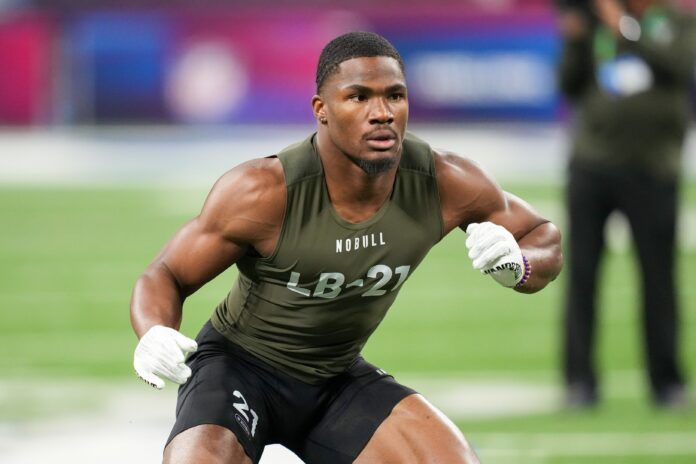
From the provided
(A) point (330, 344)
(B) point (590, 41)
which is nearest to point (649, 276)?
(B) point (590, 41)

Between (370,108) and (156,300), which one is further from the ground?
(370,108)

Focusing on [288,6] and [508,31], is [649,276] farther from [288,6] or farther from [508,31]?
[288,6]

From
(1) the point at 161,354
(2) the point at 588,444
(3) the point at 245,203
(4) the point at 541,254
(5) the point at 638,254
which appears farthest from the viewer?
(5) the point at 638,254

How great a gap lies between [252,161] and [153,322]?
0.64m

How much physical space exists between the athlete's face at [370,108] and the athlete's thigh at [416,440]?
816 millimetres

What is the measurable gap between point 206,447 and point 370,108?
3.81 feet

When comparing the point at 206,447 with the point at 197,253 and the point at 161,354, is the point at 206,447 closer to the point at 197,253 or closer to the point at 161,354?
the point at 161,354

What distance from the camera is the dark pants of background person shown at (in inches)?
304

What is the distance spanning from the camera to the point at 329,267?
4.78 metres

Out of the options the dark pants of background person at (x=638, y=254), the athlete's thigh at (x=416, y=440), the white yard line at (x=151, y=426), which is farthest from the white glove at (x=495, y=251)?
the dark pants of background person at (x=638, y=254)

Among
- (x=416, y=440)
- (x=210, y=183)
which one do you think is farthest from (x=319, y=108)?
(x=210, y=183)

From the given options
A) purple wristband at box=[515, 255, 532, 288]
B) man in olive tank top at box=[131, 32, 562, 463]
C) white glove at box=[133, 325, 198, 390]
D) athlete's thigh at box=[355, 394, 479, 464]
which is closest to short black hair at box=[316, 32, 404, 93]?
man in olive tank top at box=[131, 32, 562, 463]

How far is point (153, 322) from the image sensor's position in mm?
4559

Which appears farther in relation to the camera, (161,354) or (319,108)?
(319,108)
